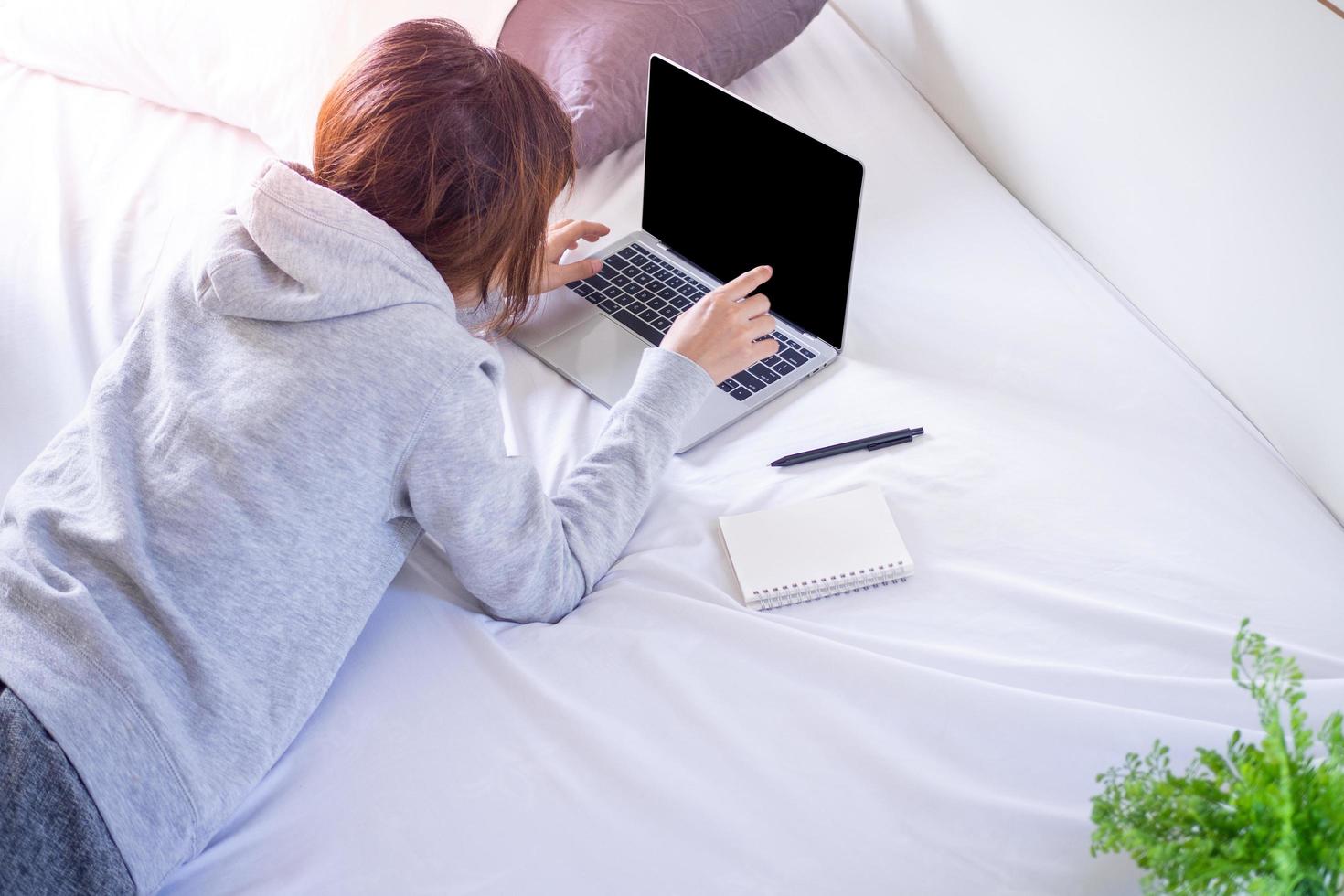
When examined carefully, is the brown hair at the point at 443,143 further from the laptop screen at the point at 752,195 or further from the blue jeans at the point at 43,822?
the blue jeans at the point at 43,822

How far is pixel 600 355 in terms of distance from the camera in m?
1.24

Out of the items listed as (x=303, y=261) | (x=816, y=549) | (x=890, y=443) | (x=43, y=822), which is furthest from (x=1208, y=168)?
(x=43, y=822)

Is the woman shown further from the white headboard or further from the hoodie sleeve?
the white headboard

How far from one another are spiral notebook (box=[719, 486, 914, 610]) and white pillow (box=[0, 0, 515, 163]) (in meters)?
0.81

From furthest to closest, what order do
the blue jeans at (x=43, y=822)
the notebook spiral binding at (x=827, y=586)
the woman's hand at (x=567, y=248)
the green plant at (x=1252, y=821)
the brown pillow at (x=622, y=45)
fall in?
the brown pillow at (x=622, y=45)
the woman's hand at (x=567, y=248)
the notebook spiral binding at (x=827, y=586)
the blue jeans at (x=43, y=822)
the green plant at (x=1252, y=821)

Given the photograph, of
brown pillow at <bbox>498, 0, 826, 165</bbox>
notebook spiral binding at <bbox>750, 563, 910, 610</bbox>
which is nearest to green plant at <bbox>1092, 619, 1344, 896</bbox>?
notebook spiral binding at <bbox>750, 563, 910, 610</bbox>

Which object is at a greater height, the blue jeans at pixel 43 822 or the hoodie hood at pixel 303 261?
the hoodie hood at pixel 303 261

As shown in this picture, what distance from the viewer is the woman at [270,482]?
78cm

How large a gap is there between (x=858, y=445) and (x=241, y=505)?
57cm

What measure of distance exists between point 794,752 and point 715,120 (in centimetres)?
67

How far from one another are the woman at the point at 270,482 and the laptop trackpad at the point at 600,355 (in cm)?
25

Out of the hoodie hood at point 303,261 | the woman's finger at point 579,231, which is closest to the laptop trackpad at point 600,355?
the woman's finger at point 579,231

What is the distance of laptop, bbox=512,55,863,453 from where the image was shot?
1.15 meters

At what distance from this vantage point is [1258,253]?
A: 3.55ft
